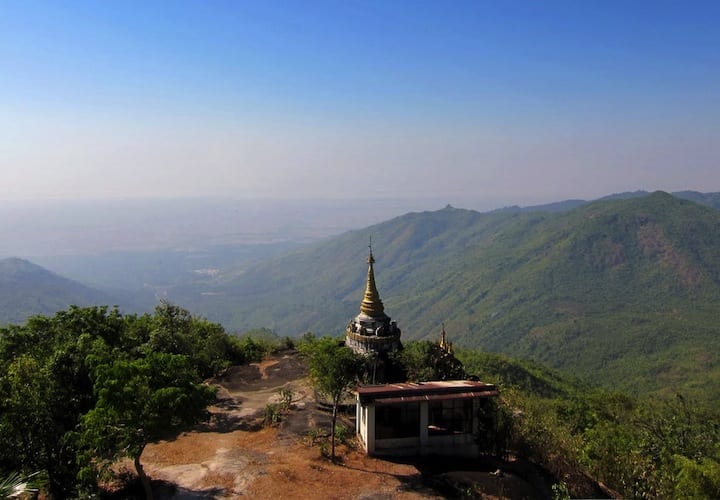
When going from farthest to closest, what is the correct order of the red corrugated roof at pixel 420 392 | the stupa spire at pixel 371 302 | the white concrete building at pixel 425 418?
1. the stupa spire at pixel 371 302
2. the white concrete building at pixel 425 418
3. the red corrugated roof at pixel 420 392

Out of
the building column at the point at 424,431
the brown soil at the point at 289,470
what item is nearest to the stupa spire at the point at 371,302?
the brown soil at the point at 289,470

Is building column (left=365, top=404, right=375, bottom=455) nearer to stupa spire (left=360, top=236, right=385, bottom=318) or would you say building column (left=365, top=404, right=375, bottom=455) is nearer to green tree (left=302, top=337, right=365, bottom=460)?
green tree (left=302, top=337, right=365, bottom=460)

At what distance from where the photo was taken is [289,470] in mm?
24031

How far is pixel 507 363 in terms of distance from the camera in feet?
265

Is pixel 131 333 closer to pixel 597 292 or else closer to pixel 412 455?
pixel 412 455

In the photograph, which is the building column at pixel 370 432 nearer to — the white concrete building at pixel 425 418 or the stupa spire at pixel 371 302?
the white concrete building at pixel 425 418

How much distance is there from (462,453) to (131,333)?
80.7 ft

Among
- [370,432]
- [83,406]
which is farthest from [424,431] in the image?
[83,406]

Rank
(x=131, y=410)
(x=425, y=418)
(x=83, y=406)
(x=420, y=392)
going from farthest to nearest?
(x=420, y=392) < (x=425, y=418) < (x=83, y=406) < (x=131, y=410)

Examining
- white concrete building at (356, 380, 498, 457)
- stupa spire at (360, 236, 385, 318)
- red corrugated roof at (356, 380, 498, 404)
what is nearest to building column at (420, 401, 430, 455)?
white concrete building at (356, 380, 498, 457)

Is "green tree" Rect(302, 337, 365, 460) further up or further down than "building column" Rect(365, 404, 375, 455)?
further up

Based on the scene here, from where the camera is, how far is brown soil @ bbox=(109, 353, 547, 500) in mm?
22281

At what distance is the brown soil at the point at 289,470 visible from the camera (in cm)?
2228

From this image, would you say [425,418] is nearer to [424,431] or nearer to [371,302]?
[424,431]
